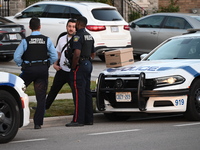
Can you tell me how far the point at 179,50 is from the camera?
13.3m

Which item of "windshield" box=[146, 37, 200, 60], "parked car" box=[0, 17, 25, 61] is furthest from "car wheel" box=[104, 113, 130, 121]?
"parked car" box=[0, 17, 25, 61]

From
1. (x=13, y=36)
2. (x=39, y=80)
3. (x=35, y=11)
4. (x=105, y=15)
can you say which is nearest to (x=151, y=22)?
(x=105, y=15)

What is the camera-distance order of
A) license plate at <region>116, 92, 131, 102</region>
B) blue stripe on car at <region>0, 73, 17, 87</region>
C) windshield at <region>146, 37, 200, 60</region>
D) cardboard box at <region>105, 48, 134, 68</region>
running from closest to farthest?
A: blue stripe on car at <region>0, 73, 17, 87</region>
license plate at <region>116, 92, 131, 102</region>
cardboard box at <region>105, 48, 134, 68</region>
windshield at <region>146, 37, 200, 60</region>

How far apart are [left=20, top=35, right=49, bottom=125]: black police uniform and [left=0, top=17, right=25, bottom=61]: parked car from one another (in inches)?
329

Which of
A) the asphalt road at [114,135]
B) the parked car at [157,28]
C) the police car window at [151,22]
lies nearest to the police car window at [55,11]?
the parked car at [157,28]

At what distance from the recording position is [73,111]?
1288 cm

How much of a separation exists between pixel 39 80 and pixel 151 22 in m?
11.6

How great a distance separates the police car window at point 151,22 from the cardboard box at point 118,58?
31.7 ft

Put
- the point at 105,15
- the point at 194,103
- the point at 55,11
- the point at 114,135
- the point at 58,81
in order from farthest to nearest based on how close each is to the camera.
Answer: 1. the point at 55,11
2. the point at 105,15
3. the point at 58,81
4. the point at 194,103
5. the point at 114,135

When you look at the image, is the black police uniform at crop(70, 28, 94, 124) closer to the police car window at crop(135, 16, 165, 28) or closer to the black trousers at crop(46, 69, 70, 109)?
the black trousers at crop(46, 69, 70, 109)

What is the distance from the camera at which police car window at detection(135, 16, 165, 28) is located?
22.3 metres

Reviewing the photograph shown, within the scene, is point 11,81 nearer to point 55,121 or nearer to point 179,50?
point 55,121

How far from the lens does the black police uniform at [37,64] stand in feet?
36.6

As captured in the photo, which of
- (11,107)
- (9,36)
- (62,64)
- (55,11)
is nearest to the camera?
(11,107)
